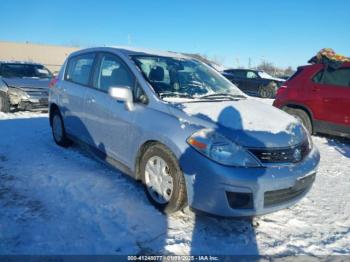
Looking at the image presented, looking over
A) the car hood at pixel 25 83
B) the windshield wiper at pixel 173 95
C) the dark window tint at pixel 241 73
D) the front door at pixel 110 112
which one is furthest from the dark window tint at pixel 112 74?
the dark window tint at pixel 241 73

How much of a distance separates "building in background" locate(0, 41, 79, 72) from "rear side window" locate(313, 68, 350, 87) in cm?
3333

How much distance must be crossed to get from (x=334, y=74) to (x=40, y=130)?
622cm

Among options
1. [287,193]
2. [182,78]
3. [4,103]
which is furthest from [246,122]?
[4,103]

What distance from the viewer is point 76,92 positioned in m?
4.91

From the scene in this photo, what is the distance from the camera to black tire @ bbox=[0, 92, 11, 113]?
8859 millimetres

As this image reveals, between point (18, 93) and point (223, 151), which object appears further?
point (18, 93)

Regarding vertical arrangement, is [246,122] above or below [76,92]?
below

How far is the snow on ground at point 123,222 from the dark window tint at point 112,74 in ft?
3.95

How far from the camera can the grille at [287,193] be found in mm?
2993

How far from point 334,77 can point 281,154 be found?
444cm

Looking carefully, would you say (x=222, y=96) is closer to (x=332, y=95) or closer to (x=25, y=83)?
(x=332, y=95)

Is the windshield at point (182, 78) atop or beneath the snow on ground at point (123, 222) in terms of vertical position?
atop

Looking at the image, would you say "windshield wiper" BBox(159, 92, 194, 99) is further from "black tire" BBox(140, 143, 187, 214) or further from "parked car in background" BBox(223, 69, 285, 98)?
"parked car in background" BBox(223, 69, 285, 98)

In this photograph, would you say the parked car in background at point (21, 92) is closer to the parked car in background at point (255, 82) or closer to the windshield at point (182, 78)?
the windshield at point (182, 78)
